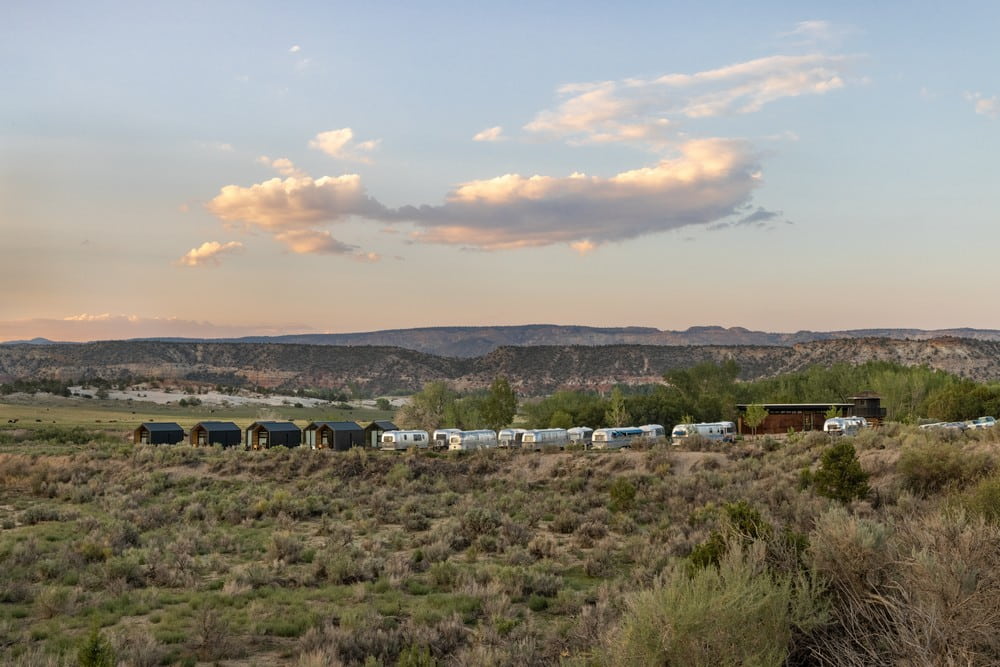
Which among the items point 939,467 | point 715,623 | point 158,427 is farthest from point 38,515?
point 158,427

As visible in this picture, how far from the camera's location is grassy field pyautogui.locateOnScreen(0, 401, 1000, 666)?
8.41 metres

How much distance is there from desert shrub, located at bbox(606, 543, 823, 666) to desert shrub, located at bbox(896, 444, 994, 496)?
68.7ft

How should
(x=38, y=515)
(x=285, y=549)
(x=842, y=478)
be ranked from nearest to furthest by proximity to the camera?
(x=285, y=549) → (x=842, y=478) → (x=38, y=515)

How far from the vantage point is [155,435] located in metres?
63.0

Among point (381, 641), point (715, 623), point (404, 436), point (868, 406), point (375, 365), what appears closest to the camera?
point (715, 623)

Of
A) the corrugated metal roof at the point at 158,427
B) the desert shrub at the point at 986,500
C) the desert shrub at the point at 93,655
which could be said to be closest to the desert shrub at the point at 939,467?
the desert shrub at the point at 986,500

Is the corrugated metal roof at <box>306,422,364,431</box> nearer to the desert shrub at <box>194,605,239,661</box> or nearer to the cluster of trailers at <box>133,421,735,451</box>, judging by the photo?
the cluster of trailers at <box>133,421,735,451</box>

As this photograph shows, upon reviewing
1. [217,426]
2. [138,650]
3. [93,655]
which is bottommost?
[217,426]

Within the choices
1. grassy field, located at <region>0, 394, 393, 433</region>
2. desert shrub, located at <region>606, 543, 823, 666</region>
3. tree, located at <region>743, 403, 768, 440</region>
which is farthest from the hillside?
desert shrub, located at <region>606, 543, 823, 666</region>

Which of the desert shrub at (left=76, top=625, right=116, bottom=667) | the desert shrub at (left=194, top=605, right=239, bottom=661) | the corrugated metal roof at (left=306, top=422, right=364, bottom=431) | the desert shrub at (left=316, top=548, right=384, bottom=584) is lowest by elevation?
the corrugated metal roof at (left=306, top=422, right=364, bottom=431)

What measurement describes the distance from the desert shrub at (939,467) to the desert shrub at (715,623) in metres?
20.9

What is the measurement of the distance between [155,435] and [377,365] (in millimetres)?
134197

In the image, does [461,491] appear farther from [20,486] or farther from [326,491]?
[20,486]

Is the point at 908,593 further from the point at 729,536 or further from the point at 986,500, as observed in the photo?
the point at 986,500
